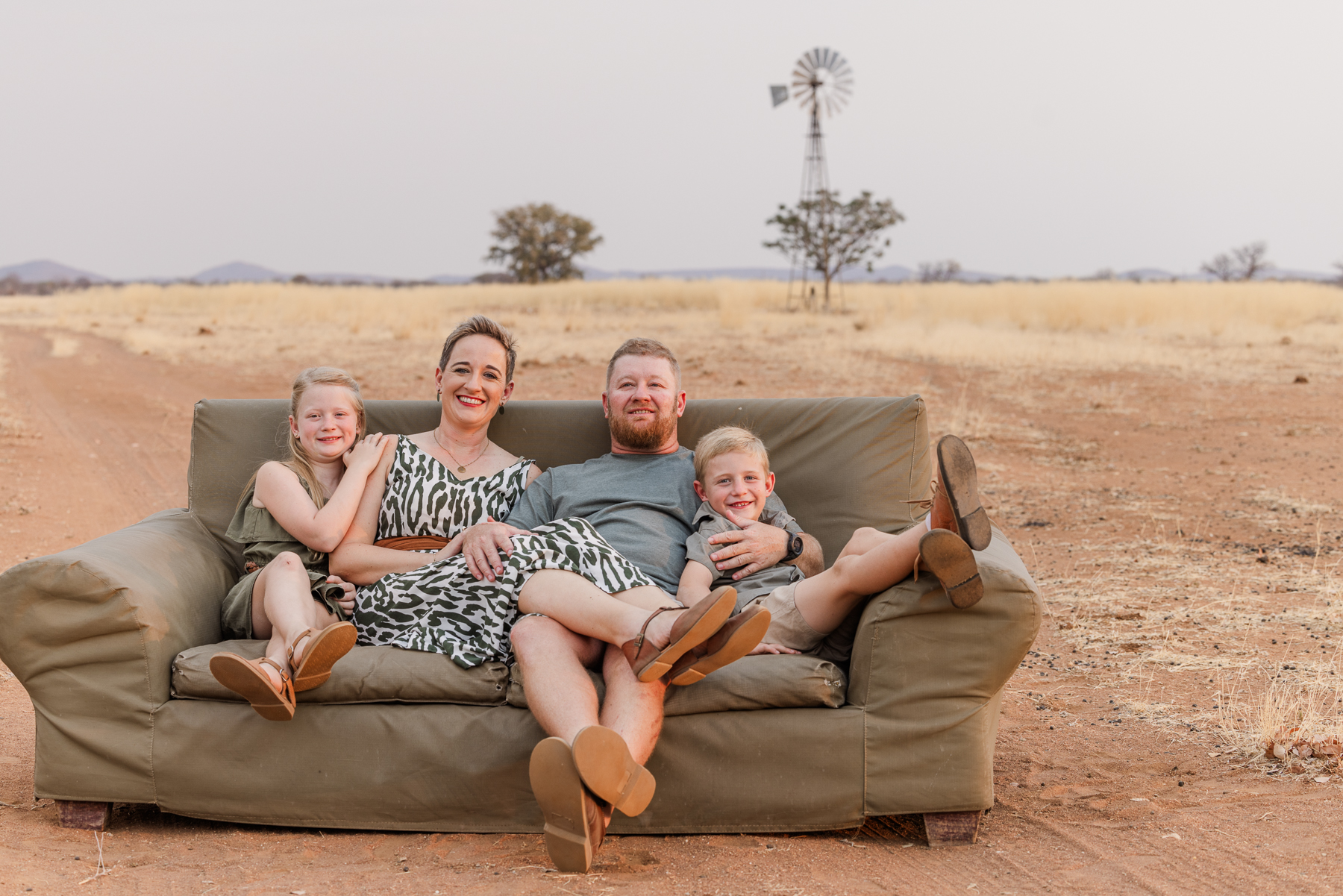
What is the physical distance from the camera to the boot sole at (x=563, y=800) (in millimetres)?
2365

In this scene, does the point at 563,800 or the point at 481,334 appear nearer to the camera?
the point at 563,800

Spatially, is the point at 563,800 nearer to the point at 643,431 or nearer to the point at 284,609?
the point at 284,609

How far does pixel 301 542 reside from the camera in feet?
11.0

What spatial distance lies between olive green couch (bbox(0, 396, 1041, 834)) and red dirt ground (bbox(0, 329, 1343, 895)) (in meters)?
0.12

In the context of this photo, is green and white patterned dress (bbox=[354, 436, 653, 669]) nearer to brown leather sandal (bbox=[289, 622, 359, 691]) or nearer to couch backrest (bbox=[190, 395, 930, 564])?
brown leather sandal (bbox=[289, 622, 359, 691])

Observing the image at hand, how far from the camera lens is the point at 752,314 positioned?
21.2m

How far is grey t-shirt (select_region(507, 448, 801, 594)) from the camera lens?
3.31 meters

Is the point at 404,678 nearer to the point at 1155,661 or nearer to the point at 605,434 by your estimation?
the point at 605,434

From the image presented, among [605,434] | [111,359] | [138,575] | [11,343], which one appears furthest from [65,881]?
[11,343]

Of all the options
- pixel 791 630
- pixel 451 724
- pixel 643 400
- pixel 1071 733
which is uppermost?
pixel 643 400

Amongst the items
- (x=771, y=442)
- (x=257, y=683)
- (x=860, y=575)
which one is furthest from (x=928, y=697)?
(x=257, y=683)

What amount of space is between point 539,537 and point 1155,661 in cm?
282

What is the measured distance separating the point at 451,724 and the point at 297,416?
1.26 m

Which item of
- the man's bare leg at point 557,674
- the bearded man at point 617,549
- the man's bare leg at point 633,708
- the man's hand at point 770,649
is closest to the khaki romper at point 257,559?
the bearded man at point 617,549
